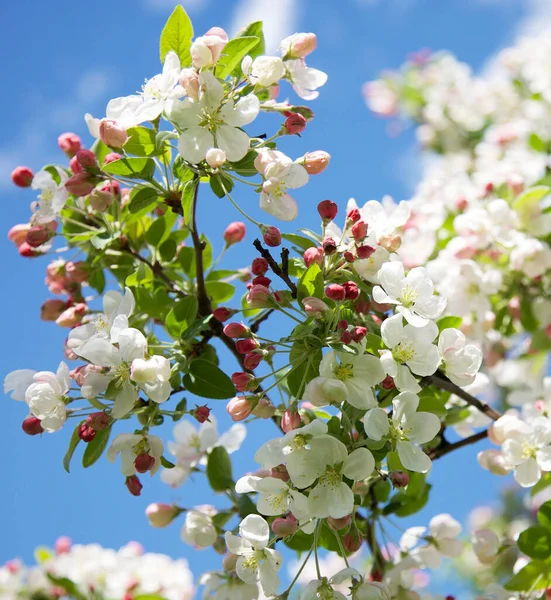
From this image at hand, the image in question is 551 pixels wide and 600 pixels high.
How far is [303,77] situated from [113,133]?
1.57ft

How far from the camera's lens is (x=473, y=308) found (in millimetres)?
2346

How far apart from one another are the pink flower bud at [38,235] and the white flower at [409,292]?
829 millimetres

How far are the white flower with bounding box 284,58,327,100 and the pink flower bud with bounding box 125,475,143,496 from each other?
91cm

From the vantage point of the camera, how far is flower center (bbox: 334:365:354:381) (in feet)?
4.01

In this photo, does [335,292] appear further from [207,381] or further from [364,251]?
[207,381]

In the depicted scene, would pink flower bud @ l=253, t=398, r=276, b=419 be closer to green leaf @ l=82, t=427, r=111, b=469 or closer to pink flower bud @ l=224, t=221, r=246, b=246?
green leaf @ l=82, t=427, r=111, b=469

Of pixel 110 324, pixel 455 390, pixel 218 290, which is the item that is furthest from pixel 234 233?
pixel 455 390

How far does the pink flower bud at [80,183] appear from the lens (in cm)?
146

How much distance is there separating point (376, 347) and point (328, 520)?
33 centimetres

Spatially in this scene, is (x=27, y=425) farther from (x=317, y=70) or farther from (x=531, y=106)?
(x=531, y=106)

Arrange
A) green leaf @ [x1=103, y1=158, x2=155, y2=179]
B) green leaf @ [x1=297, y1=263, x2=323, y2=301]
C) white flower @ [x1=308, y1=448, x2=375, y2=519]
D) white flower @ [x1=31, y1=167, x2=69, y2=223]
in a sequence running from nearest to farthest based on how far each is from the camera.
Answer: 1. white flower @ [x1=308, y1=448, x2=375, y2=519]
2. green leaf @ [x1=297, y1=263, x2=323, y2=301]
3. green leaf @ [x1=103, y1=158, x2=155, y2=179]
4. white flower @ [x1=31, y1=167, x2=69, y2=223]

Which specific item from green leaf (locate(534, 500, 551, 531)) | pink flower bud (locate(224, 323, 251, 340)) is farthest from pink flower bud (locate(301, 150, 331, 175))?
green leaf (locate(534, 500, 551, 531))

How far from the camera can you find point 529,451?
1596mm

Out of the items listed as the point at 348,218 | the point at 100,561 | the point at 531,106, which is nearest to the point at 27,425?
the point at 348,218
